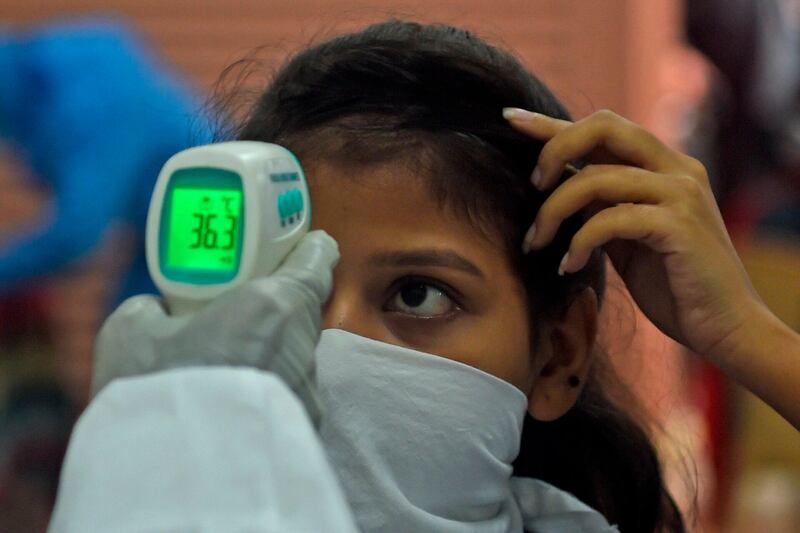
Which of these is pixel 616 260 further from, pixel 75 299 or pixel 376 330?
pixel 75 299

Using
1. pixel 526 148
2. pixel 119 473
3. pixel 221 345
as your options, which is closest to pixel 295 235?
pixel 221 345

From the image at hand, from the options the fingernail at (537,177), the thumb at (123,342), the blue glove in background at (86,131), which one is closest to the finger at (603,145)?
the fingernail at (537,177)

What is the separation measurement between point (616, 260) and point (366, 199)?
310mm

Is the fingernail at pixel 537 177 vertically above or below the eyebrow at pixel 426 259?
above

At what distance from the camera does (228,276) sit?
743mm

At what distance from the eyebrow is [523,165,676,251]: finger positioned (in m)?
0.08

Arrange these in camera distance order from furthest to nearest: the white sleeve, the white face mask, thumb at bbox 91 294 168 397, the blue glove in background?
1. the blue glove in background
2. the white face mask
3. thumb at bbox 91 294 168 397
4. the white sleeve

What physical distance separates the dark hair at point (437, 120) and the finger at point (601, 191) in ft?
0.24

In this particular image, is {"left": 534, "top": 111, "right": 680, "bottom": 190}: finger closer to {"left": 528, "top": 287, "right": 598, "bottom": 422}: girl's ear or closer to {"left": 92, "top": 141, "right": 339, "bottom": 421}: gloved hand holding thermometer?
{"left": 528, "top": 287, "right": 598, "bottom": 422}: girl's ear

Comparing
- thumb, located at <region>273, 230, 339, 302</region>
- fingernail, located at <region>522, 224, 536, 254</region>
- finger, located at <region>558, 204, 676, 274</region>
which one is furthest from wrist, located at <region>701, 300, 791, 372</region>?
thumb, located at <region>273, 230, 339, 302</region>

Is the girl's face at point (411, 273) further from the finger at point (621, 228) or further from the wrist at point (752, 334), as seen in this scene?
the wrist at point (752, 334)

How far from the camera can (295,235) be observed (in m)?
0.79

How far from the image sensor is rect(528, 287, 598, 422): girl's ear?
1.20m

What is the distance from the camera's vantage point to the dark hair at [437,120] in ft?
3.69
